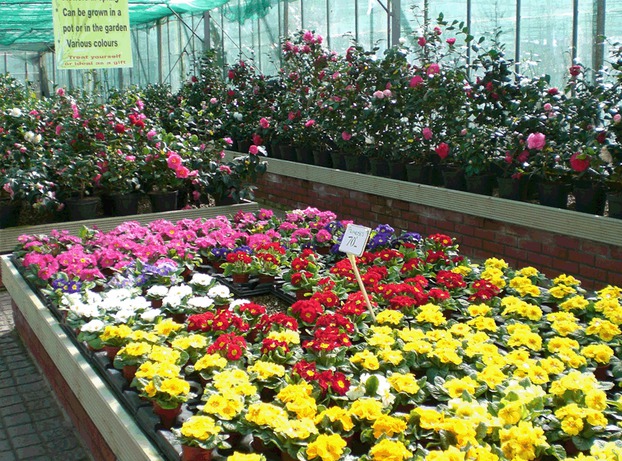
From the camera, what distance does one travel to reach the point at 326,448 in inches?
78.4

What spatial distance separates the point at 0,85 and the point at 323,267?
9.74m

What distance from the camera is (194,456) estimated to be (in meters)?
2.10

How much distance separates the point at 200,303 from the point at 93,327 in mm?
483

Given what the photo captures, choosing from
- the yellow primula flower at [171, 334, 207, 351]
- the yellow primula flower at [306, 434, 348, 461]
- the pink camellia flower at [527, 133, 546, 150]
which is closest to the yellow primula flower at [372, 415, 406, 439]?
the yellow primula flower at [306, 434, 348, 461]

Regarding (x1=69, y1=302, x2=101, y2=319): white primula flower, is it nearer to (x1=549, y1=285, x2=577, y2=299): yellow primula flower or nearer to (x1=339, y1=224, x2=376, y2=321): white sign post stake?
(x1=339, y1=224, x2=376, y2=321): white sign post stake

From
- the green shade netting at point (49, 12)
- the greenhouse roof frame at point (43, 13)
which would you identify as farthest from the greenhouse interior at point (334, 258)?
the greenhouse roof frame at point (43, 13)

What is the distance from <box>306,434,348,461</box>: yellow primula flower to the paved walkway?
1.53 metres

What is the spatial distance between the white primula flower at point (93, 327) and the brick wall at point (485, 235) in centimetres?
304

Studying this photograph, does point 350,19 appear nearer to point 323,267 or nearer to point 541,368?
point 323,267

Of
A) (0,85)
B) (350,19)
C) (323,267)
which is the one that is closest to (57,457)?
(323,267)

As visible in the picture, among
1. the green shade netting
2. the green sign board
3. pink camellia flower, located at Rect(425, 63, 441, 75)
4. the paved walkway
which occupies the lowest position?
the paved walkway

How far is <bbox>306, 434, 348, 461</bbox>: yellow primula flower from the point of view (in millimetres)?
1962

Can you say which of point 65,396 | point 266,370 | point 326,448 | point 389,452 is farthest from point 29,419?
point 389,452

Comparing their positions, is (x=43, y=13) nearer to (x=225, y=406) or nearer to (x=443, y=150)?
(x=443, y=150)
